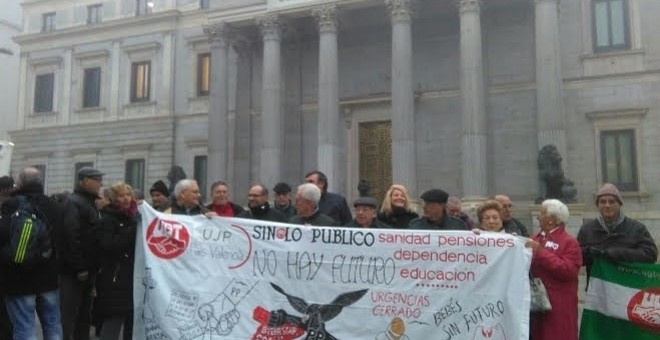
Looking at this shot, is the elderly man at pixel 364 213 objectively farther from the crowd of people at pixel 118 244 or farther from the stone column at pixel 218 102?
the stone column at pixel 218 102

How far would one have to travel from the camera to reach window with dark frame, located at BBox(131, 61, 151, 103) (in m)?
33.7

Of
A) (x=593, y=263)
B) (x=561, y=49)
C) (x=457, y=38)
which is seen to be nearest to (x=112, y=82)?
(x=457, y=38)

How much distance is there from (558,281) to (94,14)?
114ft

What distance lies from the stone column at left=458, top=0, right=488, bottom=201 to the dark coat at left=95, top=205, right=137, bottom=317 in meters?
16.5

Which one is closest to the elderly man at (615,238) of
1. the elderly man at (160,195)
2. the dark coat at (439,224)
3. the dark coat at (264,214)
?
the dark coat at (439,224)

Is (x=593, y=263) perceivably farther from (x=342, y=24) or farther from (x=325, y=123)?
(x=342, y=24)

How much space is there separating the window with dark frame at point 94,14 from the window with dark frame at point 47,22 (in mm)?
2563

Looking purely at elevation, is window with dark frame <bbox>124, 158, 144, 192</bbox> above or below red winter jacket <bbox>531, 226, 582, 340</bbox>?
above

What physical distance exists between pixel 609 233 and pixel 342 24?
20.8m

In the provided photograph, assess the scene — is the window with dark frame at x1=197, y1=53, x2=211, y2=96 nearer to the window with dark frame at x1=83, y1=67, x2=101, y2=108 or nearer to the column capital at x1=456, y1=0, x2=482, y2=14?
the window with dark frame at x1=83, y1=67, x2=101, y2=108

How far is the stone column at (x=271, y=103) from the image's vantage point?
2539cm

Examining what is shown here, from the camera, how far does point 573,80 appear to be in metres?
24.5

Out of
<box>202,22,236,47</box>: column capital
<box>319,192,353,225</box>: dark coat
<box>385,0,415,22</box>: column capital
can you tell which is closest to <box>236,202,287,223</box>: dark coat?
<box>319,192,353,225</box>: dark coat

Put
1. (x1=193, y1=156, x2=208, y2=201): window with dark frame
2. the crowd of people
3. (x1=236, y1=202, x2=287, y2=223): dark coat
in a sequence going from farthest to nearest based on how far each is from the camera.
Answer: (x1=193, y1=156, x2=208, y2=201): window with dark frame
(x1=236, y1=202, x2=287, y2=223): dark coat
the crowd of people
